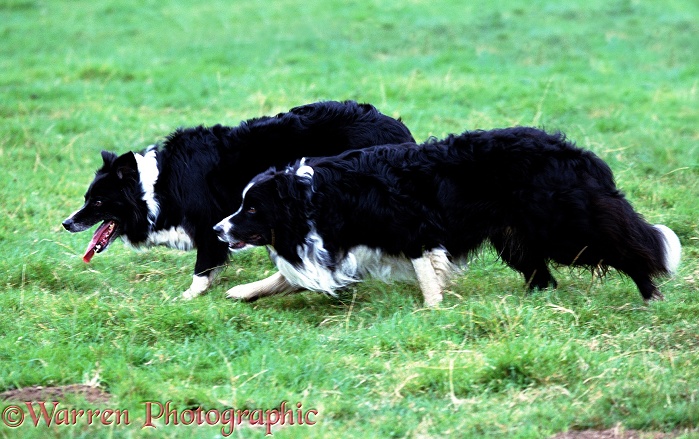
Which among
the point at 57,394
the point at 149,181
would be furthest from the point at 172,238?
the point at 57,394

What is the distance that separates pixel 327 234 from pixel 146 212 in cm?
167

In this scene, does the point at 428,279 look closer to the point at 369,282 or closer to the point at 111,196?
the point at 369,282

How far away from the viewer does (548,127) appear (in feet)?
38.1

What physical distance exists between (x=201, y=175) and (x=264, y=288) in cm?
114

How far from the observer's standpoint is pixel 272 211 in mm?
6730

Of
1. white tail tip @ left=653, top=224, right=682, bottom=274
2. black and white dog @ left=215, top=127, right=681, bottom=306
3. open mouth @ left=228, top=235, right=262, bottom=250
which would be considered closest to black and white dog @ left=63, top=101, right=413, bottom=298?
open mouth @ left=228, top=235, right=262, bottom=250

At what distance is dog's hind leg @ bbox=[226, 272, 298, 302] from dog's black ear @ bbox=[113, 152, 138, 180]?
1328mm

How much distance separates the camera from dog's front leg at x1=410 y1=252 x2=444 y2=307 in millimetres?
6719

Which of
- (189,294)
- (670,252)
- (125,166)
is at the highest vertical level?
(125,166)

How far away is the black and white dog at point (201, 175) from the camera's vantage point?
7.44 m

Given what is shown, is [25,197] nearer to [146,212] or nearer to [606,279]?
[146,212]

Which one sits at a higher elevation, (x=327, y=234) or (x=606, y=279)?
(x=327, y=234)

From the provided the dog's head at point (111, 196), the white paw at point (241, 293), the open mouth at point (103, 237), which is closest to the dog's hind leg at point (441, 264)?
the white paw at point (241, 293)

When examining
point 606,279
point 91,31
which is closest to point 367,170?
point 606,279
